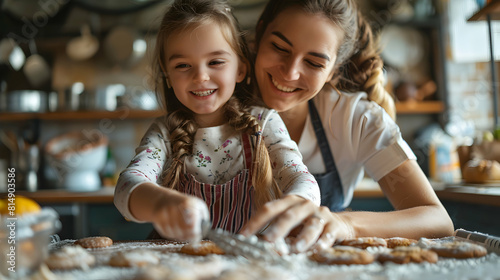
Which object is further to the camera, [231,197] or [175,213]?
[231,197]

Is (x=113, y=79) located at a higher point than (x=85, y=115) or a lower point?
higher

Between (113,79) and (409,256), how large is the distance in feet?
9.12

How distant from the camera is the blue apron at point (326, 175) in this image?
131 cm

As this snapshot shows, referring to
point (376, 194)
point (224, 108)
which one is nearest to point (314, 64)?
point (224, 108)

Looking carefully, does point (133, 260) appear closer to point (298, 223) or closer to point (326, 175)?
point (298, 223)

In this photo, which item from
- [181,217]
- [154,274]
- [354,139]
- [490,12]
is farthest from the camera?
[490,12]

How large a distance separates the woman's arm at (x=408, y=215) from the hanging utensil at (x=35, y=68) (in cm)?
258

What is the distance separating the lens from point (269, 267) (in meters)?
0.56

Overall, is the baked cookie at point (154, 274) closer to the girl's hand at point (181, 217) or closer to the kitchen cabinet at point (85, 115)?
the girl's hand at point (181, 217)

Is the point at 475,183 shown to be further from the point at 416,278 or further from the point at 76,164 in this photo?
the point at 76,164

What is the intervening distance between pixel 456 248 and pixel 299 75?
22.6 inches

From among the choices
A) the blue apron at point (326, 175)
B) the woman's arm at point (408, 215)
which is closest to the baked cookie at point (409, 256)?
the woman's arm at point (408, 215)

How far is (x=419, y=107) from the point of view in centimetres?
283

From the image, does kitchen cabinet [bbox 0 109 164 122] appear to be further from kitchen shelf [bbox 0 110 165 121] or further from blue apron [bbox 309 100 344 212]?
blue apron [bbox 309 100 344 212]
